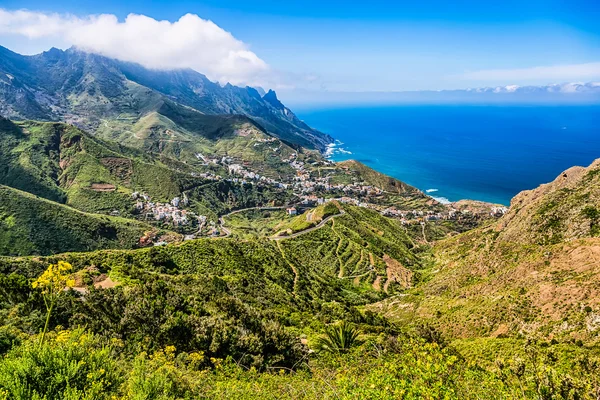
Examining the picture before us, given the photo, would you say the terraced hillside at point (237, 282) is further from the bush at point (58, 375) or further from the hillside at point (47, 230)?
the hillside at point (47, 230)

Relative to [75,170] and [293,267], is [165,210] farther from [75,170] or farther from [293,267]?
[293,267]

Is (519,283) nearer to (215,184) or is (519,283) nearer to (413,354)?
(413,354)

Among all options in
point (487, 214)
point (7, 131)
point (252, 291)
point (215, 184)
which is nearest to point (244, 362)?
point (252, 291)

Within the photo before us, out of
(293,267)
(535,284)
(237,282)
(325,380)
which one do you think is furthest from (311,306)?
(325,380)

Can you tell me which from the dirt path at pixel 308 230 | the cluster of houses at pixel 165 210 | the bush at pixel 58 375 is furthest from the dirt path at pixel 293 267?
the cluster of houses at pixel 165 210

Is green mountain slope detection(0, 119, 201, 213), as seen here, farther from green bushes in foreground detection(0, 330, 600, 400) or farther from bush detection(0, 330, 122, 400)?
green bushes in foreground detection(0, 330, 600, 400)
